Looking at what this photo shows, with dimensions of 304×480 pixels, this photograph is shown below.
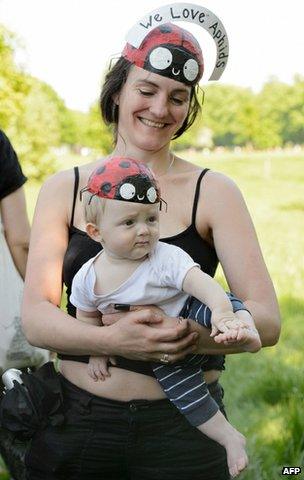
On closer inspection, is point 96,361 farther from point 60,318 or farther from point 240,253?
point 240,253

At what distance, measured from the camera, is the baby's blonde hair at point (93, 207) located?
2623mm

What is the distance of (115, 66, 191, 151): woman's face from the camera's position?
9.56 feet

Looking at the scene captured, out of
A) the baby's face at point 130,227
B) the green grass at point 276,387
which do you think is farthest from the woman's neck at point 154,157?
the green grass at point 276,387

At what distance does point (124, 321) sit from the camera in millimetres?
2627

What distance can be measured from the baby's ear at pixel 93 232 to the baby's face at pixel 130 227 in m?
0.05

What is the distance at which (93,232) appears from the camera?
2688 mm

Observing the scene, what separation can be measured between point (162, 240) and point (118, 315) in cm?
31

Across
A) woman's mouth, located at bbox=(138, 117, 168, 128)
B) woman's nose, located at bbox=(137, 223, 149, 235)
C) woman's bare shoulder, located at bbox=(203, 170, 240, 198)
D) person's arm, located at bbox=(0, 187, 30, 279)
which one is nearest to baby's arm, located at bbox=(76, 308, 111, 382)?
woman's nose, located at bbox=(137, 223, 149, 235)

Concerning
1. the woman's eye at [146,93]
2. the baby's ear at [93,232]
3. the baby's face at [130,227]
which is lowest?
the baby's ear at [93,232]

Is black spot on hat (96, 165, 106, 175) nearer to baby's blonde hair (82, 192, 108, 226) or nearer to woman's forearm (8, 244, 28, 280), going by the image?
baby's blonde hair (82, 192, 108, 226)

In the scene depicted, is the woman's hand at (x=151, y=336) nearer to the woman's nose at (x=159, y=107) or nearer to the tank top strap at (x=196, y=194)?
the tank top strap at (x=196, y=194)

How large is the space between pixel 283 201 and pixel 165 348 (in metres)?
26.5

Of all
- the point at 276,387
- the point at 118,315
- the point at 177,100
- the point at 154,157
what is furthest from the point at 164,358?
the point at 276,387

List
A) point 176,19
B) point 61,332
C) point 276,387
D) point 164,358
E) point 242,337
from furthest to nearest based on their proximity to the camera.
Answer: point 276,387 < point 176,19 < point 61,332 < point 164,358 < point 242,337
